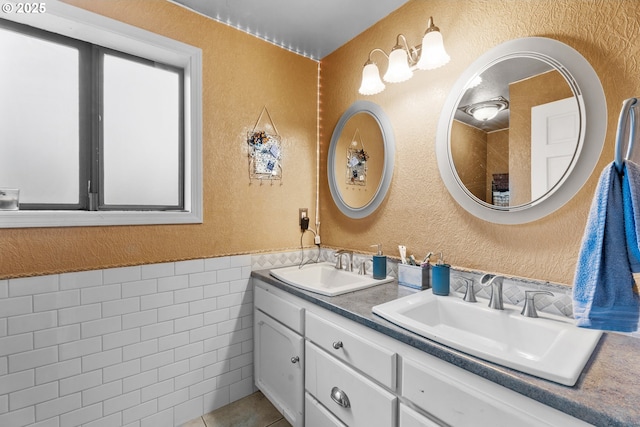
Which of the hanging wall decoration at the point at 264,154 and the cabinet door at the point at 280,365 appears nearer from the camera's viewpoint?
the cabinet door at the point at 280,365

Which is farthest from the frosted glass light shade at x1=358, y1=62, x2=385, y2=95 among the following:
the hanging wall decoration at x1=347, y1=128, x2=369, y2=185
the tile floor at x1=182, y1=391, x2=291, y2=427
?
the tile floor at x1=182, y1=391, x2=291, y2=427

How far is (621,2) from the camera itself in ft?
3.25

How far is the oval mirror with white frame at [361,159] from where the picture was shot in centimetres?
176

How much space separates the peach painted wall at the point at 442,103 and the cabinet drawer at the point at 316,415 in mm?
907

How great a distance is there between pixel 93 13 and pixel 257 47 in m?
0.89

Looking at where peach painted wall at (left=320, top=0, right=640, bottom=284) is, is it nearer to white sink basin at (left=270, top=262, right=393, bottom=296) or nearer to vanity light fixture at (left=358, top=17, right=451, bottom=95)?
vanity light fixture at (left=358, top=17, right=451, bottom=95)

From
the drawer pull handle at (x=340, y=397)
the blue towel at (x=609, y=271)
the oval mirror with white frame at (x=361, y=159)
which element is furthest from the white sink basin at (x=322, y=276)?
the blue towel at (x=609, y=271)

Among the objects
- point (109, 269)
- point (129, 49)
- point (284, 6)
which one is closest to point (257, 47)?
point (284, 6)

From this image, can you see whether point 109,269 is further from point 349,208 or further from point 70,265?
point 349,208

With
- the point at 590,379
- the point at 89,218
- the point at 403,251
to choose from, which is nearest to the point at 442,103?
the point at 403,251

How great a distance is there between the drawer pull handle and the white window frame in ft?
3.89

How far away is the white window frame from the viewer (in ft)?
4.34

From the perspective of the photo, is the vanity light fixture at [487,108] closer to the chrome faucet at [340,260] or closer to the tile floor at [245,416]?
the chrome faucet at [340,260]

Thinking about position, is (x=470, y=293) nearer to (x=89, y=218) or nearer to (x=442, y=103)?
(x=442, y=103)
